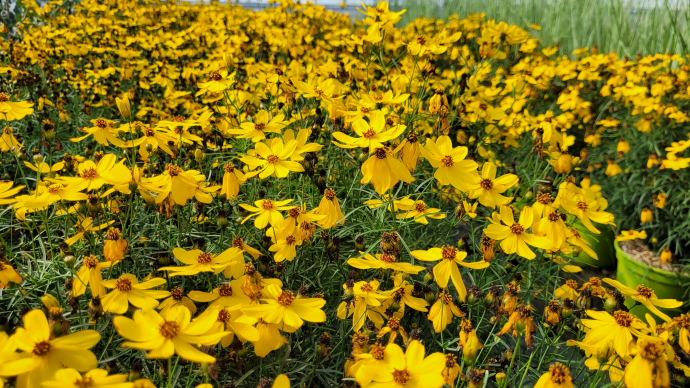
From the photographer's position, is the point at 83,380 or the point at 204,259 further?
the point at 204,259

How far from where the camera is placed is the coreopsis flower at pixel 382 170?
3.42 feet

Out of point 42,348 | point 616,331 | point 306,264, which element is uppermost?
point 42,348

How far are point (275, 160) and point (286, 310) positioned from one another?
45 centimetres

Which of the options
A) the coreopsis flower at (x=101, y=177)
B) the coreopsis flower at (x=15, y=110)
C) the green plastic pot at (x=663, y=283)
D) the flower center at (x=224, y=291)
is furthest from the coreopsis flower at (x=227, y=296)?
the green plastic pot at (x=663, y=283)

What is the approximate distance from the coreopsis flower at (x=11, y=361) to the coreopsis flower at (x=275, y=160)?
621 millimetres

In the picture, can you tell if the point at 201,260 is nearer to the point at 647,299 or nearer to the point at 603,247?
the point at 647,299

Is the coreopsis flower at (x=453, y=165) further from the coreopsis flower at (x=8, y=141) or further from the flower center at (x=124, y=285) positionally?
the coreopsis flower at (x=8, y=141)

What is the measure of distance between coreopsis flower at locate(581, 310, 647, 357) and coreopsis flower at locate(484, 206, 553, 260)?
0.67ft

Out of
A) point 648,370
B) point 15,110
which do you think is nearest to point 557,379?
point 648,370

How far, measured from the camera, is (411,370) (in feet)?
2.34

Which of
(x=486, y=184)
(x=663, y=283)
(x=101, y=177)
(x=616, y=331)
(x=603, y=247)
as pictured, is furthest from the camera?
(x=603, y=247)

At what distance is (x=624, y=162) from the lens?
2.84m

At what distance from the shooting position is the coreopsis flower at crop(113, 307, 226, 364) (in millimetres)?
633

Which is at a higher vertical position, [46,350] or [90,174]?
[90,174]
